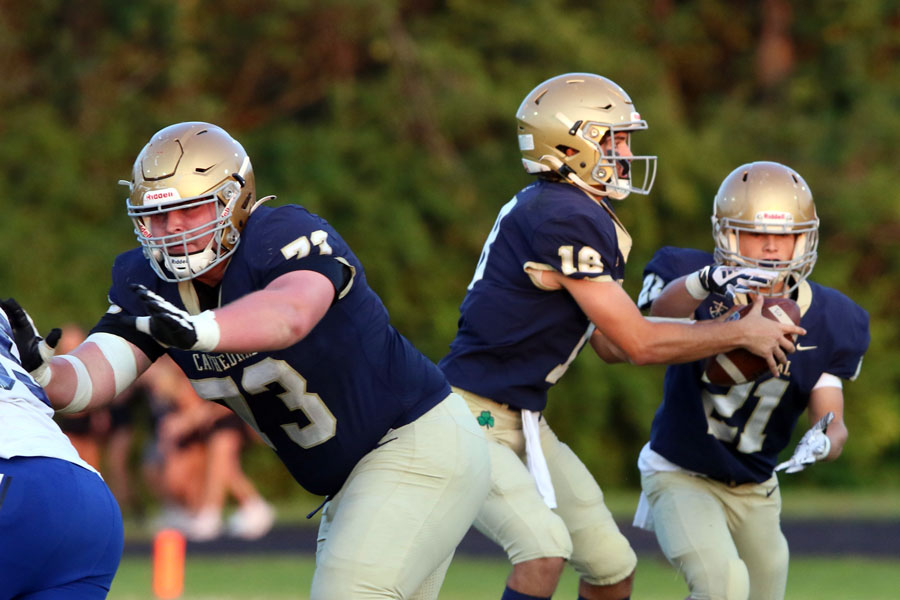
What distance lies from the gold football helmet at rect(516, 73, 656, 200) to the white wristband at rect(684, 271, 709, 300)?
33 centimetres

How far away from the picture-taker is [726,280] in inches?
179

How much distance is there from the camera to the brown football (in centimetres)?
464

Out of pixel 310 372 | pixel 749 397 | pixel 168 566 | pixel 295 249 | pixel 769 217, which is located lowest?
pixel 168 566

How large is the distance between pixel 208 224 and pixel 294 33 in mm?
12583

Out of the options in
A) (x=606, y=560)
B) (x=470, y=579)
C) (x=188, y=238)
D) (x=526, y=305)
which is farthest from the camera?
(x=470, y=579)

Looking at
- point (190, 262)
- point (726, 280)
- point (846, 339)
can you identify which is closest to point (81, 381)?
point (190, 262)

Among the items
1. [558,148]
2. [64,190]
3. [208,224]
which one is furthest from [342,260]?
[64,190]

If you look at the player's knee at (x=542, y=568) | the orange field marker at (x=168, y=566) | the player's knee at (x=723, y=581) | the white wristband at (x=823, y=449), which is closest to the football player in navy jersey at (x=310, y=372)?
the player's knee at (x=542, y=568)

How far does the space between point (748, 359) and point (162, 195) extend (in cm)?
212

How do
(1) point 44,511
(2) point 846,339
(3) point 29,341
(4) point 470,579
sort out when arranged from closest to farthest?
(1) point 44,511
(3) point 29,341
(2) point 846,339
(4) point 470,579

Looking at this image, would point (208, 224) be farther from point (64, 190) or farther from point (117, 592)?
point (64, 190)

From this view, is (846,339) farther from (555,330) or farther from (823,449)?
(555,330)

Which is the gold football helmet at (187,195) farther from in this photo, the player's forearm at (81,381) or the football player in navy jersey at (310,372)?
the player's forearm at (81,381)

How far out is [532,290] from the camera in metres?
4.48
